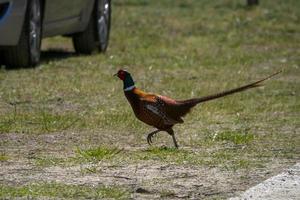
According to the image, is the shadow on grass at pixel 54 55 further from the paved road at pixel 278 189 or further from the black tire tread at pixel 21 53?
the paved road at pixel 278 189

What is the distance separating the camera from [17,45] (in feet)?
42.4

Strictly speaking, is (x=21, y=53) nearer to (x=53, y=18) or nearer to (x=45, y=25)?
(x=45, y=25)

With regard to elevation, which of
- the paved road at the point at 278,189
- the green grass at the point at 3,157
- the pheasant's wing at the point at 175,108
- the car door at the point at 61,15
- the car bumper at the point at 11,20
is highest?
the paved road at the point at 278,189

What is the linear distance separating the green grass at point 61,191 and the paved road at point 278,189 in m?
0.72

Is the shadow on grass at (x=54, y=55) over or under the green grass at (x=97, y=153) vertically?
under

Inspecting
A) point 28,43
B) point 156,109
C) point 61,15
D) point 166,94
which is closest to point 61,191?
point 156,109

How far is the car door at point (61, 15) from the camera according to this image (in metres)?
13.8

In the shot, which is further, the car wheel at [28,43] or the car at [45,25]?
the car wheel at [28,43]

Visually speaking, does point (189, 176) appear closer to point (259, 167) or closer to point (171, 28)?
point (259, 167)

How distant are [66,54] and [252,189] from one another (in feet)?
30.3

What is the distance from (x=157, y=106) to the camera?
8617mm

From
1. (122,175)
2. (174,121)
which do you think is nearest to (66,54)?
(174,121)

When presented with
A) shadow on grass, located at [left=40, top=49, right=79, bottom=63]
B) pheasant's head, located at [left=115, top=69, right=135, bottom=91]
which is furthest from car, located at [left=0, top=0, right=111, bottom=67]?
pheasant's head, located at [left=115, top=69, right=135, bottom=91]

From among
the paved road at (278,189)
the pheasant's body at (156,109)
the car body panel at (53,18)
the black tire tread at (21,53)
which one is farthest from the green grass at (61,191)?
the black tire tread at (21,53)
